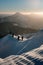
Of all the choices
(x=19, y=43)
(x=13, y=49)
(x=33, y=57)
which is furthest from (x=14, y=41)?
(x=33, y=57)

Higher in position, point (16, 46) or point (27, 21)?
point (27, 21)

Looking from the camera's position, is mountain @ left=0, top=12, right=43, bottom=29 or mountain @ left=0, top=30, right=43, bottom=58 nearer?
mountain @ left=0, top=30, right=43, bottom=58

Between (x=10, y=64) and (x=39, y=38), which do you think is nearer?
(x=10, y=64)

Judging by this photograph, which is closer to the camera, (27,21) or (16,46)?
(16,46)

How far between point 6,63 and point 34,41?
1758 centimetres

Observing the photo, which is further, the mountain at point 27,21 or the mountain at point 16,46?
the mountain at point 27,21

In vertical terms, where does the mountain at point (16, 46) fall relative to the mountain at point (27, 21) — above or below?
below

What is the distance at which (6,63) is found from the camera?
8.45 m

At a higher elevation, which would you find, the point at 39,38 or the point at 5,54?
the point at 39,38

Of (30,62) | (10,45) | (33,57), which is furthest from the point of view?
(10,45)

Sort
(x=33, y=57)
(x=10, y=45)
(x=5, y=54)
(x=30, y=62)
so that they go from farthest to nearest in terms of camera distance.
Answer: (x=10, y=45) < (x=5, y=54) < (x=33, y=57) < (x=30, y=62)

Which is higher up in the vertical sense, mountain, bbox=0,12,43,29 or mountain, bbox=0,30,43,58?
mountain, bbox=0,12,43,29

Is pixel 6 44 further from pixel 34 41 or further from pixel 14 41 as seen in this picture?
pixel 34 41

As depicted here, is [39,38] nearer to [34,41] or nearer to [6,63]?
[34,41]
